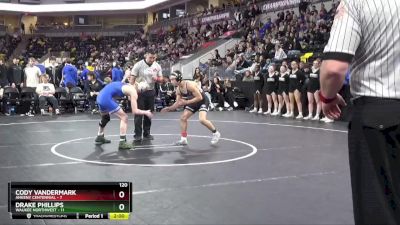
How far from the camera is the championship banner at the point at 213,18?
28.4 meters

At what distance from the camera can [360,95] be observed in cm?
201

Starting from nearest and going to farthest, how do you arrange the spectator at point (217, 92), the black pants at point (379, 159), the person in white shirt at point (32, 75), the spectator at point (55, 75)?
the black pants at point (379, 159) → the person in white shirt at point (32, 75) → the spectator at point (217, 92) → the spectator at point (55, 75)

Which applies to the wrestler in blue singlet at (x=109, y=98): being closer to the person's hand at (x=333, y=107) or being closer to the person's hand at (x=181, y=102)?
the person's hand at (x=181, y=102)

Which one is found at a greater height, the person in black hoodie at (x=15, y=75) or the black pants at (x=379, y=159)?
the person in black hoodie at (x=15, y=75)

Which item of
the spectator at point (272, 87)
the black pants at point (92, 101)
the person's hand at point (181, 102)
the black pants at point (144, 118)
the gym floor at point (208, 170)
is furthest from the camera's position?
the black pants at point (92, 101)

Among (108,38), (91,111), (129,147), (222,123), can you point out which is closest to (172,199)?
(129,147)

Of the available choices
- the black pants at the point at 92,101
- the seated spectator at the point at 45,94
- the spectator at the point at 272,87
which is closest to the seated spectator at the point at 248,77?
the spectator at the point at 272,87

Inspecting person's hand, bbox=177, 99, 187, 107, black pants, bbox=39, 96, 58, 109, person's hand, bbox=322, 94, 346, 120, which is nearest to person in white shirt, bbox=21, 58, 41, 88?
black pants, bbox=39, 96, 58, 109

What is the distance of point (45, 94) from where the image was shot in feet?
45.7

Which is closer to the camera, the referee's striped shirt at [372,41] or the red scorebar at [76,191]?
the referee's striped shirt at [372,41]

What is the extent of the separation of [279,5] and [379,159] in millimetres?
22205

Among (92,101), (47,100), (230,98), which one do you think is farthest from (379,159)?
(230,98)

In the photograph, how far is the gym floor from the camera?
3.79 m

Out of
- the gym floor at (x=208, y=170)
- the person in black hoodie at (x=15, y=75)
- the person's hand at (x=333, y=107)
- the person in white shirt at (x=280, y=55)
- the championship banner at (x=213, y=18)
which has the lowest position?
the gym floor at (x=208, y=170)
